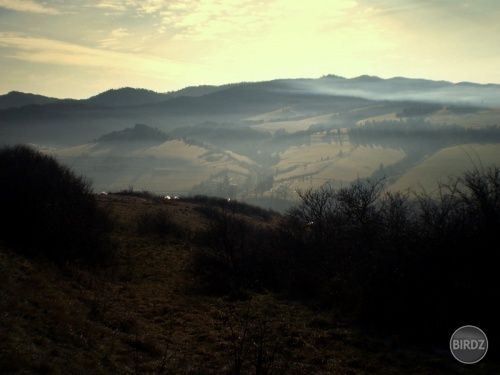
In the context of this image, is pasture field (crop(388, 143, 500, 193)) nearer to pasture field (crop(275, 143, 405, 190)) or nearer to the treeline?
pasture field (crop(275, 143, 405, 190))

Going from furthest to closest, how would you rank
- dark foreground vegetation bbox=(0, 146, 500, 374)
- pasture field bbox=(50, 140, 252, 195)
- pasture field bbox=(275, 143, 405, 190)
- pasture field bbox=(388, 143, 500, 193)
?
1. pasture field bbox=(50, 140, 252, 195)
2. pasture field bbox=(275, 143, 405, 190)
3. pasture field bbox=(388, 143, 500, 193)
4. dark foreground vegetation bbox=(0, 146, 500, 374)

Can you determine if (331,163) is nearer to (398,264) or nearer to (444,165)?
(444,165)

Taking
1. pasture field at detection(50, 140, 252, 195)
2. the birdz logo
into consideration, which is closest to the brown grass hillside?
the birdz logo

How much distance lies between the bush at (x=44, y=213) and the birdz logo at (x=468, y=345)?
518 inches

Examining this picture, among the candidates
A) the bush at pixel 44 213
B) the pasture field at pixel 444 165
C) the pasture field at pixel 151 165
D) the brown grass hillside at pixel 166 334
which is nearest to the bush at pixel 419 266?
the brown grass hillside at pixel 166 334

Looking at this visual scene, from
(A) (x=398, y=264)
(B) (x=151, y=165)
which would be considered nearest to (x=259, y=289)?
(A) (x=398, y=264)

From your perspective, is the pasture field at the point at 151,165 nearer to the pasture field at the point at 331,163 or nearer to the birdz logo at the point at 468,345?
the pasture field at the point at 331,163

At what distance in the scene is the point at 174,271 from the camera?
2006 cm

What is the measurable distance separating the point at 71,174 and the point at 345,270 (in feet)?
47.7

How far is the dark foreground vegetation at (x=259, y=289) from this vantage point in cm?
904

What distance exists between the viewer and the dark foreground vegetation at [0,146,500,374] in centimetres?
904

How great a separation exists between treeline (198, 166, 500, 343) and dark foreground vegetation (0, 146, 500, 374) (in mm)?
42

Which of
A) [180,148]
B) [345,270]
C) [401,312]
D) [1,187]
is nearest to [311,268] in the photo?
[345,270]

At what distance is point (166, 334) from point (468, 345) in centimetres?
698
